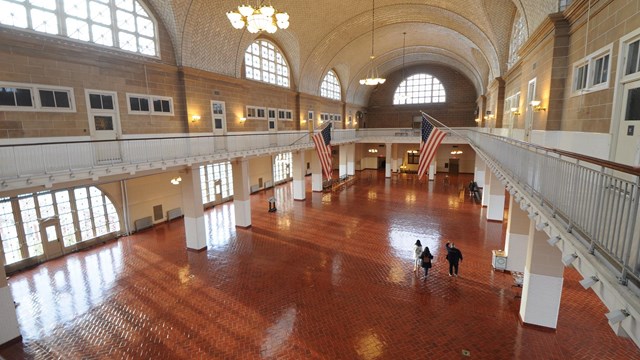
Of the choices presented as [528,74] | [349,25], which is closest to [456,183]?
[349,25]

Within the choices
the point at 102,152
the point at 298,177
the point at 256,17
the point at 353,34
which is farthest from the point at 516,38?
the point at 102,152

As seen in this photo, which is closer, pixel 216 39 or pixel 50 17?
pixel 50 17

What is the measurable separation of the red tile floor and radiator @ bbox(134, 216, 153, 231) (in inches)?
18.5

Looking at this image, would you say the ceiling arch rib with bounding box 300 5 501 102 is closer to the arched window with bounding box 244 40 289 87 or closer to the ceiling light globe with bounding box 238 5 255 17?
the arched window with bounding box 244 40 289 87

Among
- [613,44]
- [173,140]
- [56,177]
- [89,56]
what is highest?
[89,56]

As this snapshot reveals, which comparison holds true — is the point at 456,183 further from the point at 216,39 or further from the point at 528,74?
the point at 216,39

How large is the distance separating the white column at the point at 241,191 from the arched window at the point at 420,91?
24966 millimetres

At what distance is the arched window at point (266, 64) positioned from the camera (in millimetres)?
18697

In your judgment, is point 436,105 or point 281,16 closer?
point 281,16

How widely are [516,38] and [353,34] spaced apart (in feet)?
40.8

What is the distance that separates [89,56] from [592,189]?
13.9 meters

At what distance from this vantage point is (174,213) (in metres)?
17.0

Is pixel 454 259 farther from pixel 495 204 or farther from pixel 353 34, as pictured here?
pixel 353 34

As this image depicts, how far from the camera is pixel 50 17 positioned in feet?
32.7
